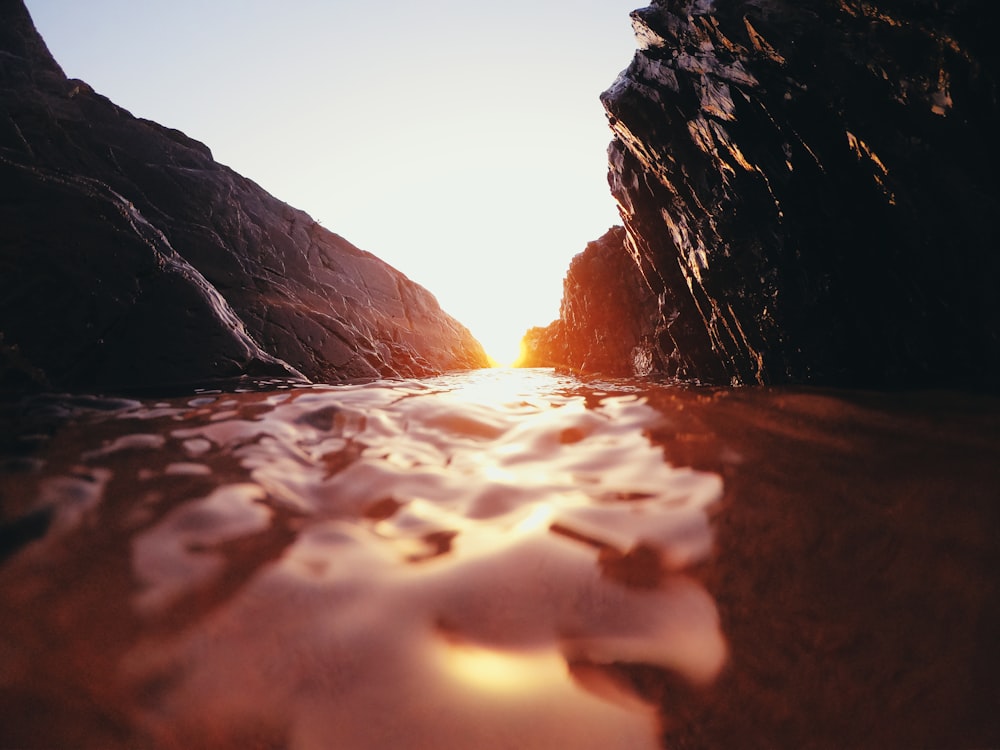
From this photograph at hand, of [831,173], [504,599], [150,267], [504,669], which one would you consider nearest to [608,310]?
[831,173]

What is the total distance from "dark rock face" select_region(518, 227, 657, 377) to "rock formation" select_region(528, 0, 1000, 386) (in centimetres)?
620

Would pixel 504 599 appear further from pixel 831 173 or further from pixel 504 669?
pixel 831 173

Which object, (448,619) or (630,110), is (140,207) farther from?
(448,619)

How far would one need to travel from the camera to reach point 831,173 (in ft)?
12.9

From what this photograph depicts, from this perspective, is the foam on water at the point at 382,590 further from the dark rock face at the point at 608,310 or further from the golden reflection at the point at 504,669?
the dark rock face at the point at 608,310

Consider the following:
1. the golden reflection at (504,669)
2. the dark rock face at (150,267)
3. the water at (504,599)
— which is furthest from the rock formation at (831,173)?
the dark rock face at (150,267)

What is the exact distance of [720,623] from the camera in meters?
1.03

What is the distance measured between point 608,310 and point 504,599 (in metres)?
16.3

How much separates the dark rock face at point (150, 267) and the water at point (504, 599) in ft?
11.0

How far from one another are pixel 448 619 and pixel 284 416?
98.5 inches

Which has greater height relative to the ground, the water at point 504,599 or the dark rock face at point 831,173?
the dark rock face at point 831,173

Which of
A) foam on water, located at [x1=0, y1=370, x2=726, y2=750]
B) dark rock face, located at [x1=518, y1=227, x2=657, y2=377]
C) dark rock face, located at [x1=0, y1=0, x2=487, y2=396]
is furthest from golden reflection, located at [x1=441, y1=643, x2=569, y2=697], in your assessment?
dark rock face, located at [x1=518, y1=227, x2=657, y2=377]

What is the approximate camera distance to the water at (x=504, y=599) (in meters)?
0.80

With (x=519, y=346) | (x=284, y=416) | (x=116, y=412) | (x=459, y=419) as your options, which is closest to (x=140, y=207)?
(x=116, y=412)
